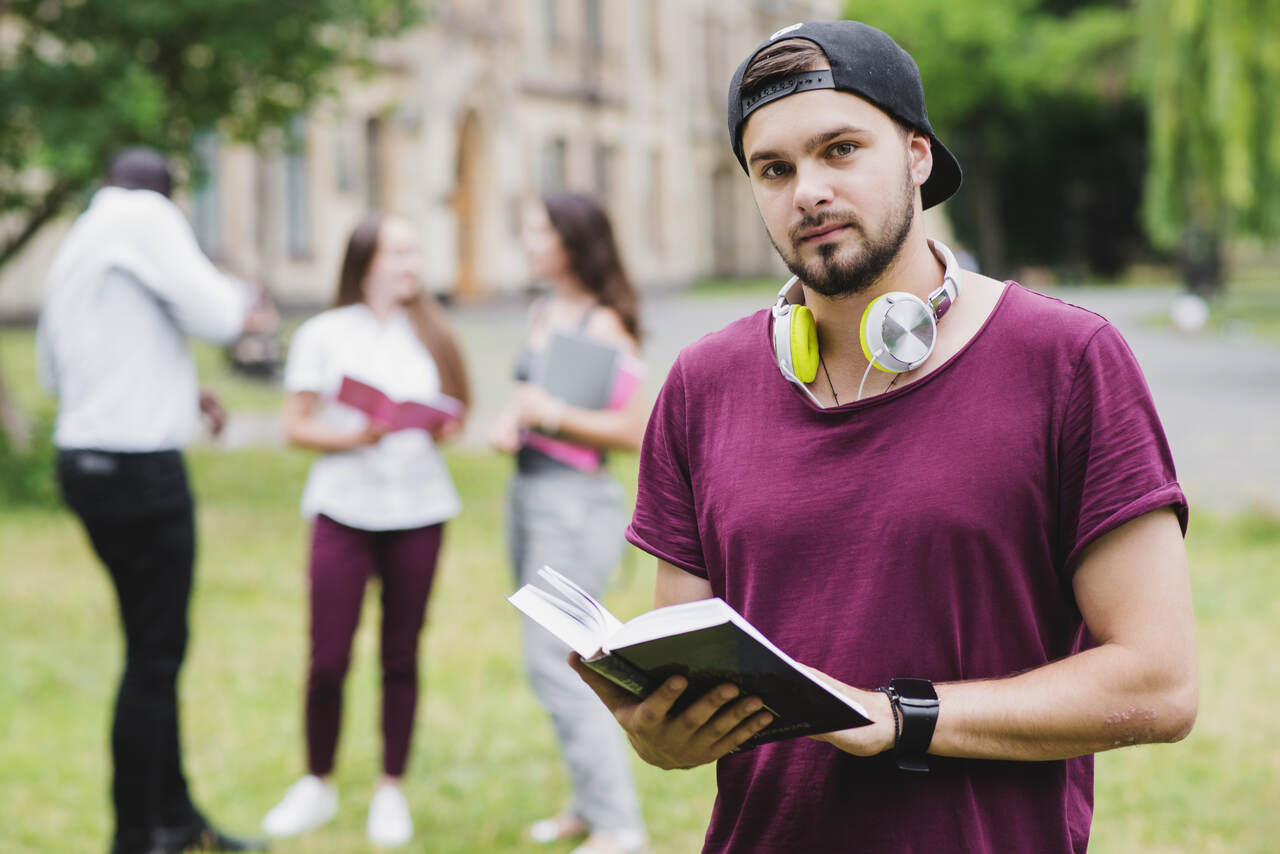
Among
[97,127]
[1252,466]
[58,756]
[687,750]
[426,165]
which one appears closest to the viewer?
[687,750]

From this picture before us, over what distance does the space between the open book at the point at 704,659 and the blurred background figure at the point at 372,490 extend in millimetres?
3193

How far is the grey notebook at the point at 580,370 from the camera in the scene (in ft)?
16.2

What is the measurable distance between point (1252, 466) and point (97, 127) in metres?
10.0

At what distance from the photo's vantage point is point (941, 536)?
1.95 metres

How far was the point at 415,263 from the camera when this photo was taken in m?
5.44

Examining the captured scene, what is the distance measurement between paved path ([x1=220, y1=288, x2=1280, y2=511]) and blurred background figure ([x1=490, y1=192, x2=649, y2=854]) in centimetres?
46

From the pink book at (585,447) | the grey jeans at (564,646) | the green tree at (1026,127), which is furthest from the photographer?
the green tree at (1026,127)

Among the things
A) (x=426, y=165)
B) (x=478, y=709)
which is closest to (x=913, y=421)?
(x=478, y=709)

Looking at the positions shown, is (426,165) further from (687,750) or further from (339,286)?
(687,750)

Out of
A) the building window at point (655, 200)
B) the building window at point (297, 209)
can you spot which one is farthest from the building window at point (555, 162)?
the building window at point (297, 209)

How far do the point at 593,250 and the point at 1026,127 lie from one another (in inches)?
1674

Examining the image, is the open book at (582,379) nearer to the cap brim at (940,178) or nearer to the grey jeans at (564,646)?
the grey jeans at (564,646)

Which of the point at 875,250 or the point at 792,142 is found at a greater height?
the point at 792,142

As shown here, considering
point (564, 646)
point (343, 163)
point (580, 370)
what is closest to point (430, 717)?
point (564, 646)
